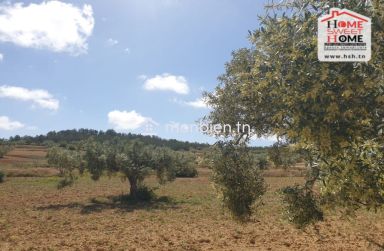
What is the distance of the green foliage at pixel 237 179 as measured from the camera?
439 inches

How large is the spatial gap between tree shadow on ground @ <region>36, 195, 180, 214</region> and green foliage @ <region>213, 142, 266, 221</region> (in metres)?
21.7

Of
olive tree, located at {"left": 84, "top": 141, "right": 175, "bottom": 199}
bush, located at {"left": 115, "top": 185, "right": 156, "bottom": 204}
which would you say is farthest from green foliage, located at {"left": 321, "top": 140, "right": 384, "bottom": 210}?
olive tree, located at {"left": 84, "top": 141, "right": 175, "bottom": 199}

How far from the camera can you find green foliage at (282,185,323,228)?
11328mm

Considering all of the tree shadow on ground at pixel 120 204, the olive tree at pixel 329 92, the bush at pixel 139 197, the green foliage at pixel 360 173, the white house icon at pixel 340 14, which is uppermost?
the white house icon at pixel 340 14

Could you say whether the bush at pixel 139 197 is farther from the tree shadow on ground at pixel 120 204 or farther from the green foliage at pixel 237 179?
the green foliage at pixel 237 179

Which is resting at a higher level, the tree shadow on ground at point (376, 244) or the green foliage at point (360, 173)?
the green foliage at point (360, 173)

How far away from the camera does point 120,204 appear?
36.3 meters

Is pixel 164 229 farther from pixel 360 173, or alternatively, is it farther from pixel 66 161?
pixel 66 161

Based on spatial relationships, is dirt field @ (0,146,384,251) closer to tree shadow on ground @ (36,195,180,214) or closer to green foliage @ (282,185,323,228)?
tree shadow on ground @ (36,195,180,214)

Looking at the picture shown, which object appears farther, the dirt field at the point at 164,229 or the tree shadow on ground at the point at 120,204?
the tree shadow on ground at the point at 120,204

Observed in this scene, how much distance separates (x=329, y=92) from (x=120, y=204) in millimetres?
31288

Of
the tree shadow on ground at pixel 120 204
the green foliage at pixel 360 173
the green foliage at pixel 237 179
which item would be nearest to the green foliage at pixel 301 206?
the green foliage at pixel 237 179

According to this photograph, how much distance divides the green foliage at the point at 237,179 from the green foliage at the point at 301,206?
0.83 metres

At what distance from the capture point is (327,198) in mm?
10383
